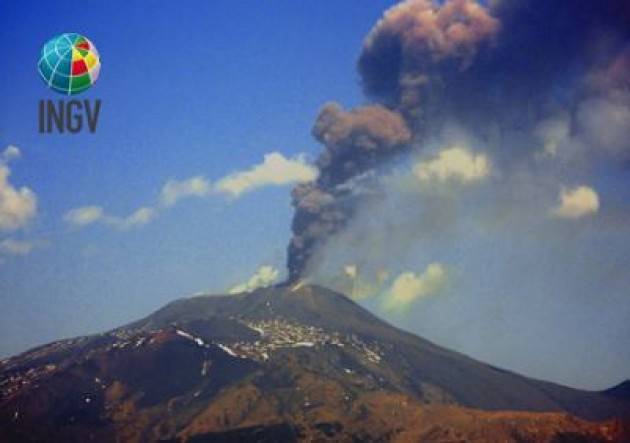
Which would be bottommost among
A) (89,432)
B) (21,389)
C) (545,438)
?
(545,438)

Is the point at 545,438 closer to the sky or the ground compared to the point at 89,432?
closer to the ground

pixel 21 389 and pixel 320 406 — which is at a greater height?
pixel 21 389

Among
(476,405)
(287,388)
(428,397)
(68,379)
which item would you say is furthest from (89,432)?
(476,405)

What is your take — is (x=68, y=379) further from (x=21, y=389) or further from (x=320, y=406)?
(x=320, y=406)

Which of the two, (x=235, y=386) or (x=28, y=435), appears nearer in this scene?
(x=28, y=435)

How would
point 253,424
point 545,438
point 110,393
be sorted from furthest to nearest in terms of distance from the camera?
point 110,393, point 253,424, point 545,438

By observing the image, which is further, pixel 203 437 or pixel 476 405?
pixel 476 405

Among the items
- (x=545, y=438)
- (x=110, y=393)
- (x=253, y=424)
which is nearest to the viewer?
(x=545, y=438)

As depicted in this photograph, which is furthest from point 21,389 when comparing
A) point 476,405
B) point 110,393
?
point 476,405

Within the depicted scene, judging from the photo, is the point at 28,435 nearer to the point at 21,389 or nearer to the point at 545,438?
the point at 21,389
